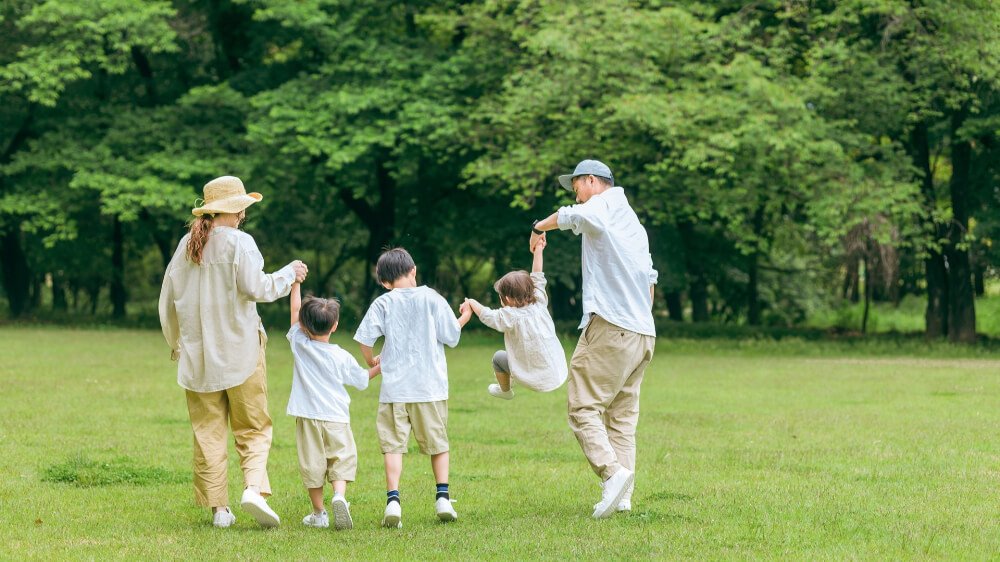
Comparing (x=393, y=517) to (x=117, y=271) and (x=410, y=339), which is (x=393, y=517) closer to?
(x=410, y=339)

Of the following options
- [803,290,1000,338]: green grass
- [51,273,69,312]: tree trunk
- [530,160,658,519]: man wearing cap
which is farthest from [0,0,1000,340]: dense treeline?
[530,160,658,519]: man wearing cap

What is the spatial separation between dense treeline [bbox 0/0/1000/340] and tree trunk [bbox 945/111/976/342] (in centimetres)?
6

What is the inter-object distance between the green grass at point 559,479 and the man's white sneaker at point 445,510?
0.26 ft

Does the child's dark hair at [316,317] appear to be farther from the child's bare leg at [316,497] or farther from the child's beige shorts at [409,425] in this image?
the child's bare leg at [316,497]

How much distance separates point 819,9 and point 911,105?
3223mm

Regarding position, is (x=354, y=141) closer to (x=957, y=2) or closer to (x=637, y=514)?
(x=957, y=2)

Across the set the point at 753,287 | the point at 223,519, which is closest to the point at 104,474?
the point at 223,519

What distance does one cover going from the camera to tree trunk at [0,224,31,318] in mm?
36312

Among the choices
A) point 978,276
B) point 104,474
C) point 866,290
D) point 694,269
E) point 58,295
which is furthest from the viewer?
point 58,295

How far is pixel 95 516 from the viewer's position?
6.71m

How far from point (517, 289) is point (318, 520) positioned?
191 centimetres

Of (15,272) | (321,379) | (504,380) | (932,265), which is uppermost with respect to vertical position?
(321,379)

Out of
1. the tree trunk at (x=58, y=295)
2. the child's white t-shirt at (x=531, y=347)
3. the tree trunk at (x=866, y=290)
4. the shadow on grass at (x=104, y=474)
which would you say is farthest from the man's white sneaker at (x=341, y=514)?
the tree trunk at (x=58, y=295)

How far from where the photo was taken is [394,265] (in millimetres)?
6652
